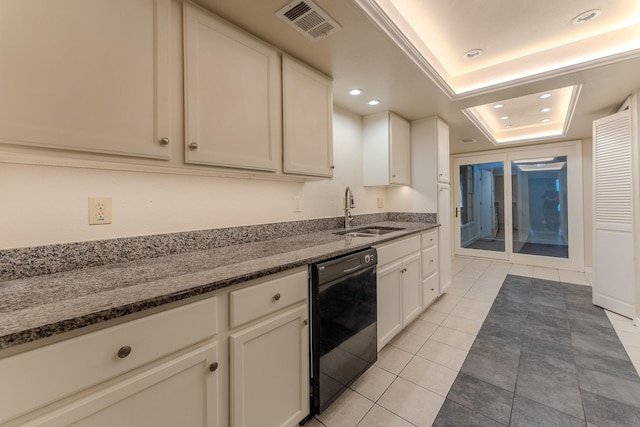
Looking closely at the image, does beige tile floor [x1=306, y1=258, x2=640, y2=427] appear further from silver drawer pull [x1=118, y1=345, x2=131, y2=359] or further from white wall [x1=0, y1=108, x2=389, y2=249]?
white wall [x1=0, y1=108, x2=389, y2=249]

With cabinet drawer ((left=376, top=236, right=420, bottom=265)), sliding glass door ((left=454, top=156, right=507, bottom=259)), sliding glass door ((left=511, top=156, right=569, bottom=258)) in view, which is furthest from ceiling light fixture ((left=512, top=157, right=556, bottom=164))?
cabinet drawer ((left=376, top=236, right=420, bottom=265))

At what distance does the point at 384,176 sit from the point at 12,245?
8.71 ft

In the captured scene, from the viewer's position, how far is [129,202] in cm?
134

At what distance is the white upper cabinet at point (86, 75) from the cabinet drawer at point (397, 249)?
4.93 feet

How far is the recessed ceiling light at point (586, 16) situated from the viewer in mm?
1819

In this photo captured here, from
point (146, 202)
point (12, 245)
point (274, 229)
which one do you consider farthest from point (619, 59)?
point (12, 245)

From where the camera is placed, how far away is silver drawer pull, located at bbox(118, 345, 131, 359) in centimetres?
76

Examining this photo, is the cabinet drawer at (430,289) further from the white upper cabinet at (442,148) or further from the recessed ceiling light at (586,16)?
the recessed ceiling light at (586,16)

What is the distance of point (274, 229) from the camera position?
6.61 ft

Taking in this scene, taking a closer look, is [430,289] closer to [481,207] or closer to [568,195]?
[568,195]

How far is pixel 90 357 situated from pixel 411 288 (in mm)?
2258

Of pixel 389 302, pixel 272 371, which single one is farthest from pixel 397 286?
pixel 272 371

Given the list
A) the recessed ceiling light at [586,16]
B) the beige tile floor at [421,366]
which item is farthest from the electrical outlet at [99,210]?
the recessed ceiling light at [586,16]

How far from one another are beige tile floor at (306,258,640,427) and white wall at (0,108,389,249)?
50.3 inches
